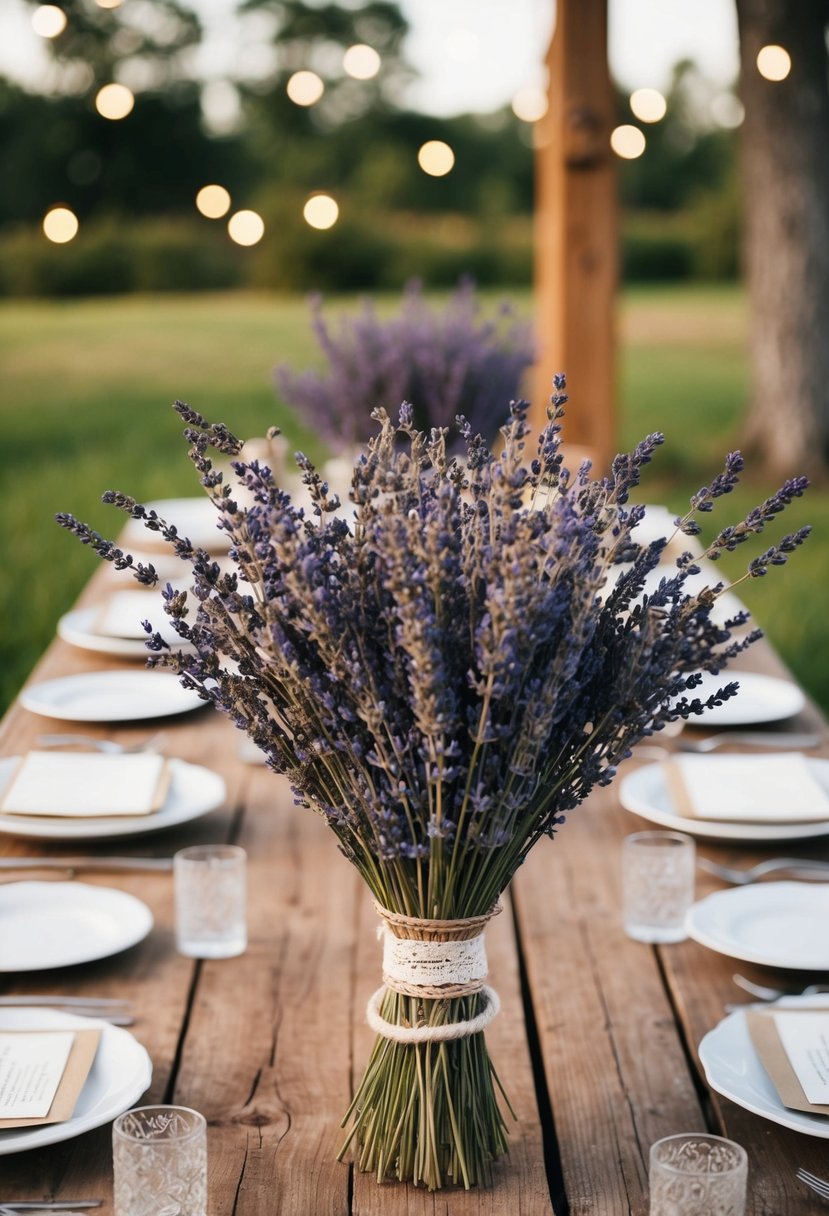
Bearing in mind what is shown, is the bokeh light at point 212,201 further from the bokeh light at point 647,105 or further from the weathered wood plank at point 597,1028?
the weathered wood plank at point 597,1028

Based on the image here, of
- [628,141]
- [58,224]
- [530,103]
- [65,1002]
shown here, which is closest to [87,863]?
[65,1002]

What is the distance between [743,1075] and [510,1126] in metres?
0.20

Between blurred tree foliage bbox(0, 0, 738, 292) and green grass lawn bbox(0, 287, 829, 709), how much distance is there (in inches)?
13.5

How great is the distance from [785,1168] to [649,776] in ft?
2.98

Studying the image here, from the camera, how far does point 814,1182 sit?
114 centimetres

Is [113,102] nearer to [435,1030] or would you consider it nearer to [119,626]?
[119,626]

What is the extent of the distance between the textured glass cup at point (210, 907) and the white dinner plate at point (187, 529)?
5.60 ft

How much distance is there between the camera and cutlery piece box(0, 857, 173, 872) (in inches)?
70.1

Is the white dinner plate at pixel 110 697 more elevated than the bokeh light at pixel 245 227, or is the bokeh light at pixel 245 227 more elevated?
the bokeh light at pixel 245 227

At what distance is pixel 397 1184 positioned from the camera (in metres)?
1.13

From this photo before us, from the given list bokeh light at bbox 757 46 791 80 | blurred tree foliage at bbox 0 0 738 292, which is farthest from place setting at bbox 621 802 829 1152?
blurred tree foliage at bbox 0 0 738 292

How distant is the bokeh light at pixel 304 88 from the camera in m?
3.85

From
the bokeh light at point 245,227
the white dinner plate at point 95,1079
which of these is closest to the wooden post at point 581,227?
the bokeh light at point 245,227

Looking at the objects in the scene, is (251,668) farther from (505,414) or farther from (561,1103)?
(505,414)
